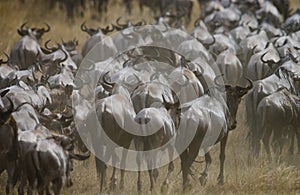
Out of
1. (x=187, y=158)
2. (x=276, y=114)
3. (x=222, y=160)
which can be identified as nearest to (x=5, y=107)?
(x=187, y=158)

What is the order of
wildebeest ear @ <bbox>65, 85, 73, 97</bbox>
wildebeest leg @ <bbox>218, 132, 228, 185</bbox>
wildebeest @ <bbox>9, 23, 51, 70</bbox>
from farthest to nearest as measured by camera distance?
wildebeest @ <bbox>9, 23, 51, 70</bbox>
wildebeest ear @ <bbox>65, 85, 73, 97</bbox>
wildebeest leg @ <bbox>218, 132, 228, 185</bbox>

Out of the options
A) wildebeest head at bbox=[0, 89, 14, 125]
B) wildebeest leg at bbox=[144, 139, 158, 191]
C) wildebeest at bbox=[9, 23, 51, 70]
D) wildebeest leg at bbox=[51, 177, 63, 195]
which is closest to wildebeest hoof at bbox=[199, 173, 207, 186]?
wildebeest leg at bbox=[144, 139, 158, 191]

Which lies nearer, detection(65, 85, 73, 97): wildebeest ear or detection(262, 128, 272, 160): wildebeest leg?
detection(262, 128, 272, 160): wildebeest leg

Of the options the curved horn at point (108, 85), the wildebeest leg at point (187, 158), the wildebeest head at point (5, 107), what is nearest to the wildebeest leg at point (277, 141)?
the wildebeest leg at point (187, 158)

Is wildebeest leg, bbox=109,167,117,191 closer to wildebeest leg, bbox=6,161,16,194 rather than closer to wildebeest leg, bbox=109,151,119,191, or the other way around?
wildebeest leg, bbox=109,151,119,191

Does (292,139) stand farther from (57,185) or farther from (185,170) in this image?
(57,185)

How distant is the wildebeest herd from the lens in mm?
8641

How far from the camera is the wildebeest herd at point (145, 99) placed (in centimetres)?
864

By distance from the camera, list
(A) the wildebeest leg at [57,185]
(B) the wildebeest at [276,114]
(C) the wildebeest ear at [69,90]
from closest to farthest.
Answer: (A) the wildebeest leg at [57,185] → (B) the wildebeest at [276,114] → (C) the wildebeest ear at [69,90]

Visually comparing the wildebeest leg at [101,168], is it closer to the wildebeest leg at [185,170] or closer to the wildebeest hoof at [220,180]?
the wildebeest leg at [185,170]

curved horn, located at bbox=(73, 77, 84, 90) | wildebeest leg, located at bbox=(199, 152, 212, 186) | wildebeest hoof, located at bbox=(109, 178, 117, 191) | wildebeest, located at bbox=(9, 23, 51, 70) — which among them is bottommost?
wildebeest hoof, located at bbox=(109, 178, 117, 191)

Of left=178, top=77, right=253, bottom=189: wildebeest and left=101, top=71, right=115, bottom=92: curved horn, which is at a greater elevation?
left=101, top=71, right=115, bottom=92: curved horn

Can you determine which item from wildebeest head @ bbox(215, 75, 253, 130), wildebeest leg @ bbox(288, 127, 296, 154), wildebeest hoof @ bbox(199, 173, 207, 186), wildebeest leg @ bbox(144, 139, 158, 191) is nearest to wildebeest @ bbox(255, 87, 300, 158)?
wildebeest leg @ bbox(288, 127, 296, 154)

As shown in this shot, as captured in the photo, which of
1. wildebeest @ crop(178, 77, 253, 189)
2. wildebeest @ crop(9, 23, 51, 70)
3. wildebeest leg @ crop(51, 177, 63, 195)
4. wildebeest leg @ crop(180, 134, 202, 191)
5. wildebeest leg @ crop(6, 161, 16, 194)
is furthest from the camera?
wildebeest @ crop(9, 23, 51, 70)
